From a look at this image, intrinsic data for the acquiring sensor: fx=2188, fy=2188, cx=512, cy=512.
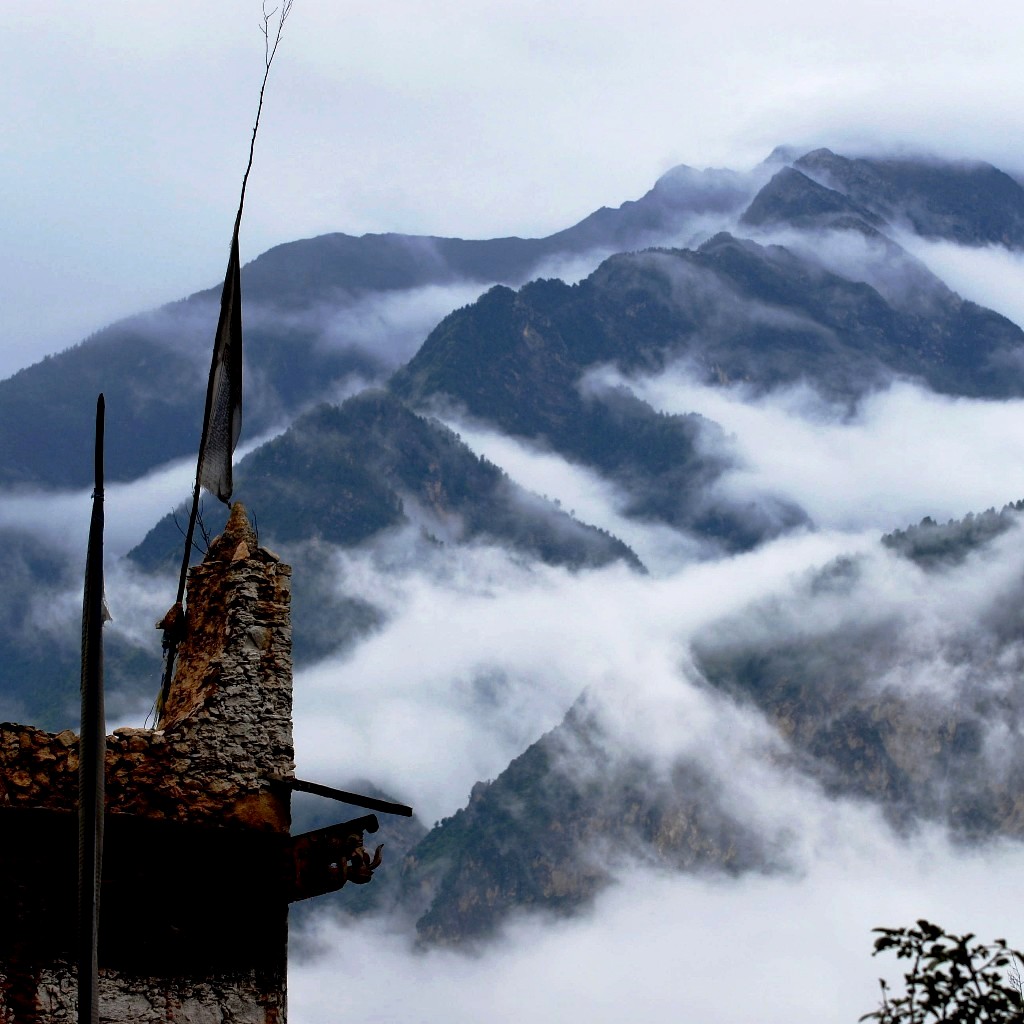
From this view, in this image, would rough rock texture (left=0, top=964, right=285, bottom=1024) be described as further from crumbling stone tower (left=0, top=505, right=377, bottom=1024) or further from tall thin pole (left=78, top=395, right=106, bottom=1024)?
tall thin pole (left=78, top=395, right=106, bottom=1024)

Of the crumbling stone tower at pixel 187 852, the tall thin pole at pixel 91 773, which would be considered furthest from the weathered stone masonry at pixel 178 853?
the tall thin pole at pixel 91 773

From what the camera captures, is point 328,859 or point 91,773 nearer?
point 91,773

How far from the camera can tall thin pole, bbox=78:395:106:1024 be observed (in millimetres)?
10984

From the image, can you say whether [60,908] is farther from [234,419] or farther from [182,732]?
[234,419]

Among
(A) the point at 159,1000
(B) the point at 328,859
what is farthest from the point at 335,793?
(A) the point at 159,1000

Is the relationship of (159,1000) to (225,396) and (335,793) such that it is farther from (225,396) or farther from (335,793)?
(225,396)

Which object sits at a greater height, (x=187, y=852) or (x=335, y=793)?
(x=335, y=793)

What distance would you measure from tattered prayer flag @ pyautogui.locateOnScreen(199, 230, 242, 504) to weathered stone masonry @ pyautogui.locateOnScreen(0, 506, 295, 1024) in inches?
62.8

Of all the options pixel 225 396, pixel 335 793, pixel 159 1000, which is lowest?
pixel 159 1000

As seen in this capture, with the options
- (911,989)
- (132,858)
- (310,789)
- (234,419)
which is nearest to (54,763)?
(132,858)

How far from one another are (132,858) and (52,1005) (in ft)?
3.00

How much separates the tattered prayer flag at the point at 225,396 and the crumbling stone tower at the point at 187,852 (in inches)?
59.5

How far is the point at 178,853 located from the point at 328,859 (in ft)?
2.95

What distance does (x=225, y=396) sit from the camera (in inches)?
583
